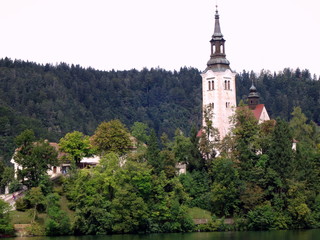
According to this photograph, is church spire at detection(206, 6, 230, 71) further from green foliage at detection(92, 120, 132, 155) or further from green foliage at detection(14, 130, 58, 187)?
green foliage at detection(14, 130, 58, 187)

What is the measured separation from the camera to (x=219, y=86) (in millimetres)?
101625

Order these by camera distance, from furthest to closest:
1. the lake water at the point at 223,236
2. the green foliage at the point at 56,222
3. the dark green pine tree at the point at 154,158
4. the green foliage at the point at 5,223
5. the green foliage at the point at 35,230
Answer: the dark green pine tree at the point at 154,158
the green foliage at the point at 56,222
the green foliage at the point at 35,230
the green foliage at the point at 5,223
the lake water at the point at 223,236

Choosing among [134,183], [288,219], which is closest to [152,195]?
[134,183]

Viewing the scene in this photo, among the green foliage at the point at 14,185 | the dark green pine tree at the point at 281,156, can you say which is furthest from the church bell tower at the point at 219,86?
the green foliage at the point at 14,185

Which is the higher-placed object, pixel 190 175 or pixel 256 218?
pixel 190 175

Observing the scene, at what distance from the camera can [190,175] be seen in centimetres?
8850

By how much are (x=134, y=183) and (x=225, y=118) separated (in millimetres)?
25385

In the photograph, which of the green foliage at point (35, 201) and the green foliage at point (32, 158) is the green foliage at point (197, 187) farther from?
the green foliage at point (35, 201)

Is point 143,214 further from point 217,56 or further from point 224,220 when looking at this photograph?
point 217,56

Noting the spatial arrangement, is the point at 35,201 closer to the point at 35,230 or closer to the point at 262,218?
the point at 35,230

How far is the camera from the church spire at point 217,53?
100875 millimetres

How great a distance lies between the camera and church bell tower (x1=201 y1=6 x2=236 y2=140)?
100062 millimetres

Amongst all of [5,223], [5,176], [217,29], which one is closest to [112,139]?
[5,176]

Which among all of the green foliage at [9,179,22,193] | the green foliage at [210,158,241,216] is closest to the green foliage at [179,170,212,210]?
the green foliage at [210,158,241,216]
